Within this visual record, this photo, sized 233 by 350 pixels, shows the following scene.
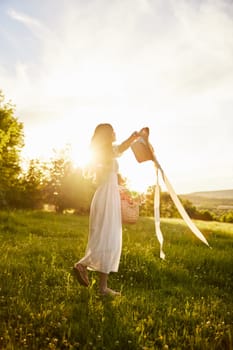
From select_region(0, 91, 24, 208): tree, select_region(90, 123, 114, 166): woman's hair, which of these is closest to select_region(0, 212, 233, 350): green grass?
select_region(90, 123, 114, 166): woman's hair

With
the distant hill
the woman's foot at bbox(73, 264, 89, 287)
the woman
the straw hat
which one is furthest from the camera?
the distant hill

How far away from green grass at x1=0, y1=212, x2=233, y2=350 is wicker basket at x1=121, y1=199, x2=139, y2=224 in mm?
1151

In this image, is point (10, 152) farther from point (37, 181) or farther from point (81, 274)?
point (81, 274)

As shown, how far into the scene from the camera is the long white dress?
6652mm

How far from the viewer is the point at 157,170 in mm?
6684

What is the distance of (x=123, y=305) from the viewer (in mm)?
5902

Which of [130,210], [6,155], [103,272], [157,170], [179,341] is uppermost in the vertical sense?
[6,155]

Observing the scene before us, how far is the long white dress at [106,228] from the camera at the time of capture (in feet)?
21.8

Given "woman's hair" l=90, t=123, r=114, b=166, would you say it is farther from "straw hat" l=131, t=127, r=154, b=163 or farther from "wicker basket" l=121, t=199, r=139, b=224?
"wicker basket" l=121, t=199, r=139, b=224

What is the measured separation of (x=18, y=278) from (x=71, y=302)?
59.0 inches

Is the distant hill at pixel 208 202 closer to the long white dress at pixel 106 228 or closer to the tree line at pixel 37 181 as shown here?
the tree line at pixel 37 181

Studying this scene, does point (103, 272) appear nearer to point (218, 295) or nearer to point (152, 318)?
point (152, 318)

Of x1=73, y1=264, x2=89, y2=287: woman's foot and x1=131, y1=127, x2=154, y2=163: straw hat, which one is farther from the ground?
x1=131, y1=127, x2=154, y2=163: straw hat

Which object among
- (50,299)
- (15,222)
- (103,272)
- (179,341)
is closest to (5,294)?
(50,299)
